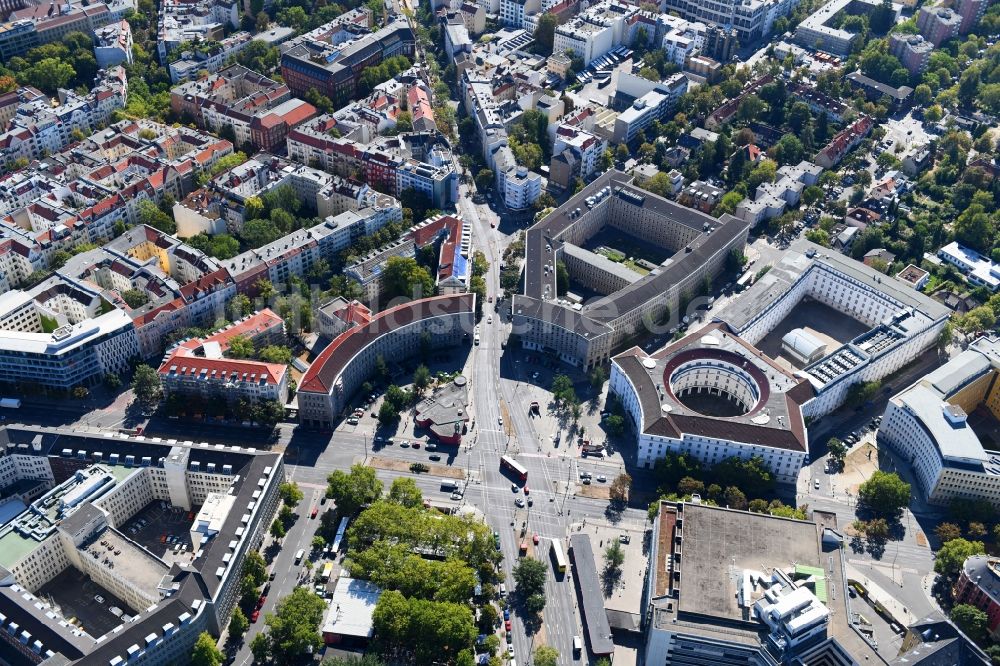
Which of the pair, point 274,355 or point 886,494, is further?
point 274,355

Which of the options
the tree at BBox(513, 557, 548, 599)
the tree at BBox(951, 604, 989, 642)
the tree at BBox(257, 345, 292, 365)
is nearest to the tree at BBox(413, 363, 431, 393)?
the tree at BBox(257, 345, 292, 365)

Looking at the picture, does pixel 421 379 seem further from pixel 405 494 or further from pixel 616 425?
pixel 616 425

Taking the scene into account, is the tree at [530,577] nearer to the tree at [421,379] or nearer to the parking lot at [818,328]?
the tree at [421,379]

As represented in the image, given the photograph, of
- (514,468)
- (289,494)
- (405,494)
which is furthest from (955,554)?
(289,494)

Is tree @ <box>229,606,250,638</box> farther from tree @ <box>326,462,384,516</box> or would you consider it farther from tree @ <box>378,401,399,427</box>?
tree @ <box>378,401,399,427</box>

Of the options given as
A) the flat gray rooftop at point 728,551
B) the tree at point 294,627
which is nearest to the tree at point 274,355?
the tree at point 294,627

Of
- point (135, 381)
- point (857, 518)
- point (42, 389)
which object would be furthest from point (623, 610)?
point (42, 389)
